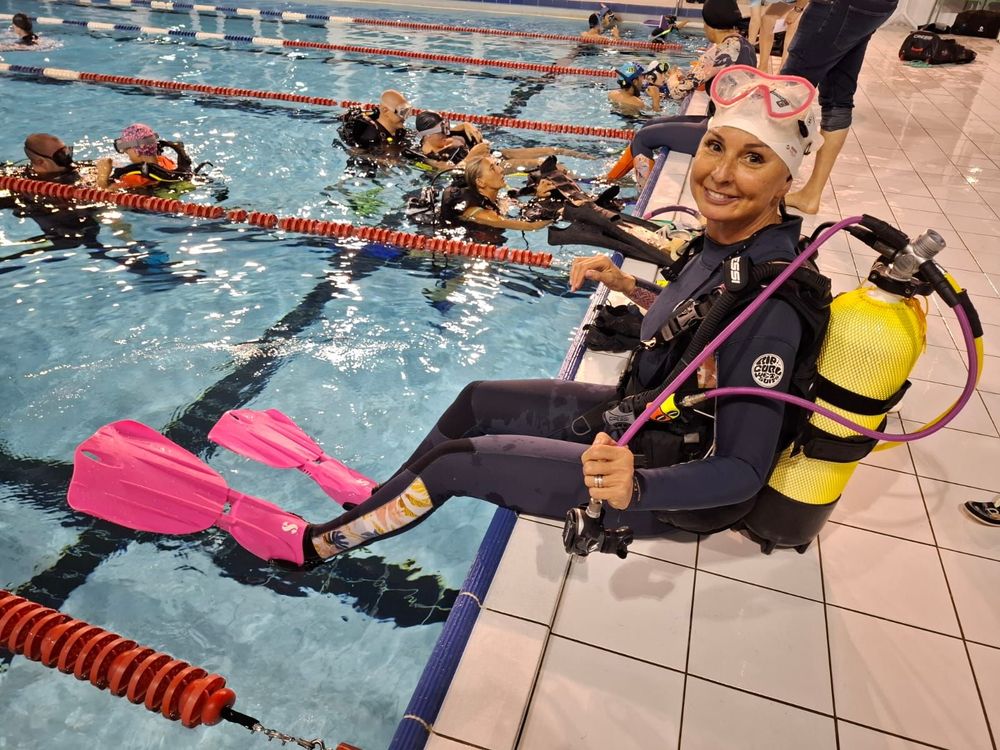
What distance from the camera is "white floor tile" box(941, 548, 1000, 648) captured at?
2.15 metres

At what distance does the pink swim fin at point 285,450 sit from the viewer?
2828 mm

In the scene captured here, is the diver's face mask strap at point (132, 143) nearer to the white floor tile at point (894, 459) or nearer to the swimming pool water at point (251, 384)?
the swimming pool water at point (251, 384)

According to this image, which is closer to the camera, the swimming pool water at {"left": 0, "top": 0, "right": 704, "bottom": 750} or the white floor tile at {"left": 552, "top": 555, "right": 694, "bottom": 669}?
the white floor tile at {"left": 552, "top": 555, "right": 694, "bottom": 669}

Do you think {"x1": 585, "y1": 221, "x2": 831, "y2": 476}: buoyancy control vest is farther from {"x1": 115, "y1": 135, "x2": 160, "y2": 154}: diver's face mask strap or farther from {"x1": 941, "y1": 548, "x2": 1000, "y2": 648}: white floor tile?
{"x1": 115, "y1": 135, "x2": 160, "y2": 154}: diver's face mask strap

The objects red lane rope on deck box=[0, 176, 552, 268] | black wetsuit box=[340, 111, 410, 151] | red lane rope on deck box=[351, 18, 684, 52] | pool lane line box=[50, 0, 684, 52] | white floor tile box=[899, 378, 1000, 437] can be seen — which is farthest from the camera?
pool lane line box=[50, 0, 684, 52]

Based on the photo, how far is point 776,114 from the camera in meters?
1.68

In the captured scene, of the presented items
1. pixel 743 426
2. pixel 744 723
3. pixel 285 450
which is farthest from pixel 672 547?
pixel 285 450

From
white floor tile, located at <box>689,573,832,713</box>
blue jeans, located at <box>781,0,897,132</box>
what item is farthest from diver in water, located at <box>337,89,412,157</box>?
white floor tile, located at <box>689,573,832,713</box>

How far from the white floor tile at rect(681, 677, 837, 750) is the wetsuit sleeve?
640 millimetres

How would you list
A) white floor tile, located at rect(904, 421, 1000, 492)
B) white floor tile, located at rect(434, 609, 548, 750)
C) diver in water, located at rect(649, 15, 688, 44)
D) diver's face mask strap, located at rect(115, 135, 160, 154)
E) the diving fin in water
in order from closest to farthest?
white floor tile, located at rect(434, 609, 548, 750)
white floor tile, located at rect(904, 421, 1000, 492)
the diving fin in water
diver's face mask strap, located at rect(115, 135, 160, 154)
diver in water, located at rect(649, 15, 688, 44)

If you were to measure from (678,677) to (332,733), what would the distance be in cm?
118

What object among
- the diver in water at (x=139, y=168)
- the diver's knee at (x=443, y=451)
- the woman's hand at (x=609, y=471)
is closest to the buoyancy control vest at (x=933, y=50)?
the diver in water at (x=139, y=168)

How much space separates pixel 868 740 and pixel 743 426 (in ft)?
3.26

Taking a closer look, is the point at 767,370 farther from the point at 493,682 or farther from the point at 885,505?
the point at 885,505
